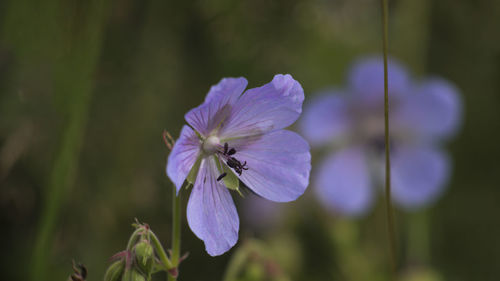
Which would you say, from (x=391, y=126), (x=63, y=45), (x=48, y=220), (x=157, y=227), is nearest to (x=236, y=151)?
(x=48, y=220)

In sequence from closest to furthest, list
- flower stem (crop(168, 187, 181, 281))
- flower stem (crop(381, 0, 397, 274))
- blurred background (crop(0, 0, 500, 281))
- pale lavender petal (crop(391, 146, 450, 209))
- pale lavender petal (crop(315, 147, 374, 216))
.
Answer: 1. flower stem (crop(168, 187, 181, 281))
2. flower stem (crop(381, 0, 397, 274))
3. blurred background (crop(0, 0, 500, 281))
4. pale lavender petal (crop(315, 147, 374, 216))
5. pale lavender petal (crop(391, 146, 450, 209))

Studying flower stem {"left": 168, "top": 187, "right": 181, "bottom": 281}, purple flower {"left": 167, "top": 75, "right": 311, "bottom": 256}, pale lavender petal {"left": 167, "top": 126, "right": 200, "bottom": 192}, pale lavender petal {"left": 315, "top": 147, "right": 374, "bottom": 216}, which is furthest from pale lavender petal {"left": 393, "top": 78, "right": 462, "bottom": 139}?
flower stem {"left": 168, "top": 187, "right": 181, "bottom": 281}

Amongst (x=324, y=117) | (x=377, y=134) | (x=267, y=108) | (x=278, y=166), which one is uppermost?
(x=267, y=108)

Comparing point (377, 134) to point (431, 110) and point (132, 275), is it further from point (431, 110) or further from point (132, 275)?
point (132, 275)

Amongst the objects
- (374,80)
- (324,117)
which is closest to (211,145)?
(324,117)

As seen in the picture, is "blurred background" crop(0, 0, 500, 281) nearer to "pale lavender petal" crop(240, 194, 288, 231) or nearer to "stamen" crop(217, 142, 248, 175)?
"pale lavender petal" crop(240, 194, 288, 231)

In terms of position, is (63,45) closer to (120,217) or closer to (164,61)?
(164,61)

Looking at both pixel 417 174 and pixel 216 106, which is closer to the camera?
pixel 216 106
